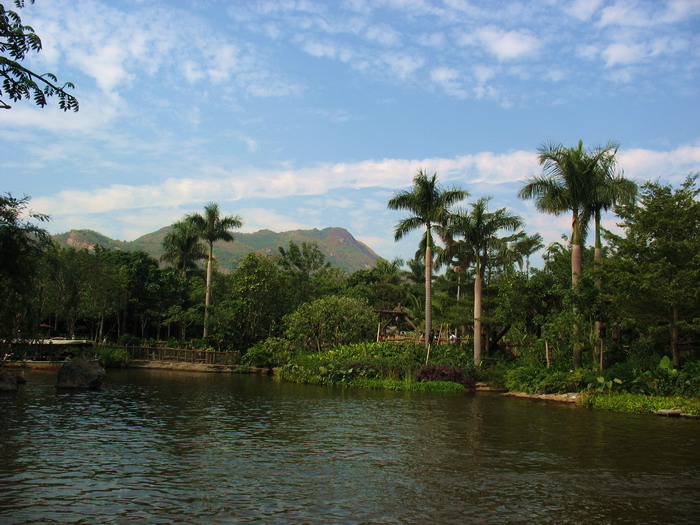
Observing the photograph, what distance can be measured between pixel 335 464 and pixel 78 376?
61.6 ft

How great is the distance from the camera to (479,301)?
3491 cm

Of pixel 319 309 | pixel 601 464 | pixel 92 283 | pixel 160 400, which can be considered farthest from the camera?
pixel 92 283

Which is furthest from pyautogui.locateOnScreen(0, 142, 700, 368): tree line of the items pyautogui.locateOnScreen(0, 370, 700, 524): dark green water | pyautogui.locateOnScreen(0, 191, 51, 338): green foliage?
pyautogui.locateOnScreen(0, 370, 700, 524): dark green water

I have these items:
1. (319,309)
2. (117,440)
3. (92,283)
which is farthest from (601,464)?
(92,283)

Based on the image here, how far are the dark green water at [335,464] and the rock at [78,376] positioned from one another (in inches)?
158

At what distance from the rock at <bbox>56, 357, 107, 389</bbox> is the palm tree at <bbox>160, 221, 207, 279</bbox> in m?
33.2

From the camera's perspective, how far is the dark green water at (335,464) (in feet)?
30.1

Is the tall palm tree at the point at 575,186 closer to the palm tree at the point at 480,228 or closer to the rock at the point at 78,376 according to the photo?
the palm tree at the point at 480,228

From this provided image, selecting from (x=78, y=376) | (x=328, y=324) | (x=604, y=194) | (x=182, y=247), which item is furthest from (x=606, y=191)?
(x=182, y=247)

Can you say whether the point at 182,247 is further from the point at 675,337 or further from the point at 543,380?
the point at 675,337

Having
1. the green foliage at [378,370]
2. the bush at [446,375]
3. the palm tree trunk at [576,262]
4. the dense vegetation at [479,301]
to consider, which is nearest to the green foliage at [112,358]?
the dense vegetation at [479,301]

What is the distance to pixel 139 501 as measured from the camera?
934 cm

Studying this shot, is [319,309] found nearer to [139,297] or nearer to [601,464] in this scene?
[139,297]

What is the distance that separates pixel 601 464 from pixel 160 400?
666 inches
